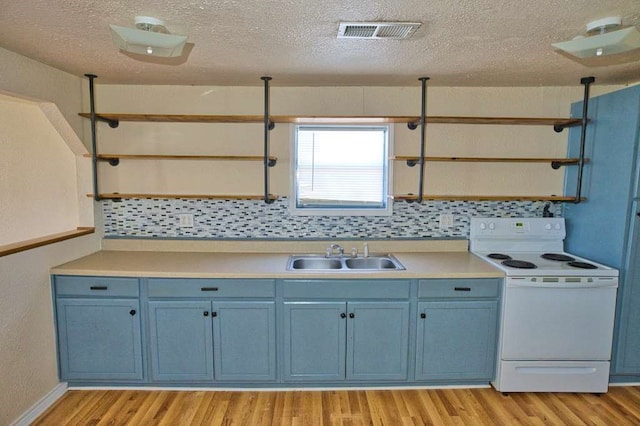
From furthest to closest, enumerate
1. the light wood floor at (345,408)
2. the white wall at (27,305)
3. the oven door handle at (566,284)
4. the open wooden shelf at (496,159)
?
the open wooden shelf at (496,159) → the oven door handle at (566,284) → the light wood floor at (345,408) → the white wall at (27,305)

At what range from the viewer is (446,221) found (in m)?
2.89

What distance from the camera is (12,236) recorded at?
2.24m

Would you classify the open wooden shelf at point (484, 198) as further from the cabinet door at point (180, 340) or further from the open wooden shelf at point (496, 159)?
the cabinet door at point (180, 340)

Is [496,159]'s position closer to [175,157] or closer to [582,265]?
[582,265]

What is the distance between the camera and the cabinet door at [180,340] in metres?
2.30

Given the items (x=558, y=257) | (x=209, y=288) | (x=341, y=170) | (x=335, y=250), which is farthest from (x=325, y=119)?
(x=558, y=257)

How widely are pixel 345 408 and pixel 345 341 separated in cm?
40

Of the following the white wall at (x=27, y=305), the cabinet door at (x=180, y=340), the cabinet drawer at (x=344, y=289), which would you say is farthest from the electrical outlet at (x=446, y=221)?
the white wall at (x=27, y=305)

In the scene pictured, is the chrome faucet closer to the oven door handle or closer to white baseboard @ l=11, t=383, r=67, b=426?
the oven door handle

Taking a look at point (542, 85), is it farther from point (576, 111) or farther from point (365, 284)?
point (365, 284)

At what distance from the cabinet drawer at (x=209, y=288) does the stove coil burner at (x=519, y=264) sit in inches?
62.9

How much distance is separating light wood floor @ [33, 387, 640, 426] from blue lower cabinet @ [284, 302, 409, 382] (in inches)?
6.1

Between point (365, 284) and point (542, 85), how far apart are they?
205 centimetres

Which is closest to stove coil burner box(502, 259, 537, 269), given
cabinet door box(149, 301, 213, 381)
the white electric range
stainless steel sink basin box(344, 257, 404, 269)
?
the white electric range
